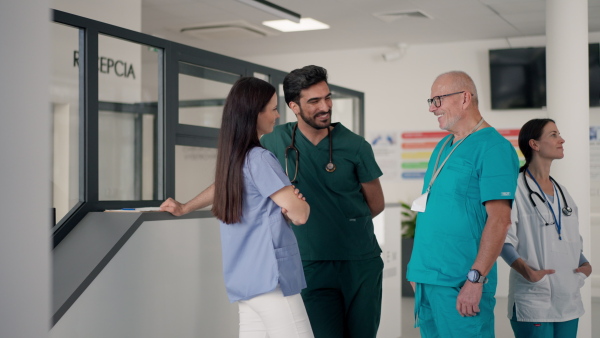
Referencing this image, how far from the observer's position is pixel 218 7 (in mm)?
6395

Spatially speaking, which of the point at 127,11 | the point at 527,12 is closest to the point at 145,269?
the point at 127,11

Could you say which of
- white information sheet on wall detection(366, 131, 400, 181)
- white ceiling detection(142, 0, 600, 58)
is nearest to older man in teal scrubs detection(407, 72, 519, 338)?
white ceiling detection(142, 0, 600, 58)

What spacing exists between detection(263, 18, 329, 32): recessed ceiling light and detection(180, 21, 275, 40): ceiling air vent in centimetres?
20

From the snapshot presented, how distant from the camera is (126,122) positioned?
15.4 feet

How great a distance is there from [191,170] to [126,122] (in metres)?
1.35

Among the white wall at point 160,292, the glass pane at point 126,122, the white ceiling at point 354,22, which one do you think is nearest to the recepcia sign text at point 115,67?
the glass pane at point 126,122

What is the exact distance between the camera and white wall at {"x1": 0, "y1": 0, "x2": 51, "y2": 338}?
0.95 m

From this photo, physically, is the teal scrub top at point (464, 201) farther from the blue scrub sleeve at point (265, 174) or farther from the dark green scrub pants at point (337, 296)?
the blue scrub sleeve at point (265, 174)

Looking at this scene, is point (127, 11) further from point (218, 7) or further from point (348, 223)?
point (348, 223)

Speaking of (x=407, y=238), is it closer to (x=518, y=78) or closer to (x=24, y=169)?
(x=518, y=78)

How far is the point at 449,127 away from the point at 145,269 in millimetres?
1246

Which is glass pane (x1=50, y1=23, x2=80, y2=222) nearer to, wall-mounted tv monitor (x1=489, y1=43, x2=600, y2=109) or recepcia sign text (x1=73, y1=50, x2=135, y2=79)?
recepcia sign text (x1=73, y1=50, x2=135, y2=79)

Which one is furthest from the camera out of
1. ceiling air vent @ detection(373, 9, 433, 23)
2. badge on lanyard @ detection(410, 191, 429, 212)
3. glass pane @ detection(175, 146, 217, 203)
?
ceiling air vent @ detection(373, 9, 433, 23)

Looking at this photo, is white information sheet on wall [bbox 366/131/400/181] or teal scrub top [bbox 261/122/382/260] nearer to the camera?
teal scrub top [bbox 261/122/382/260]
